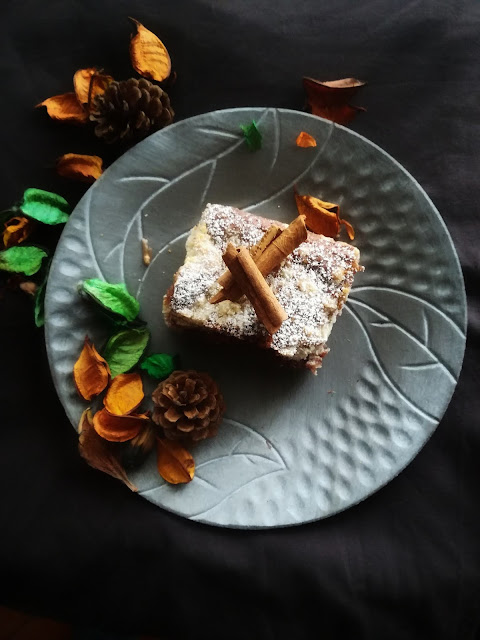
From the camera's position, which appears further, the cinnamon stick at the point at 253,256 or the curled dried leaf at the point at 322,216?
the curled dried leaf at the point at 322,216

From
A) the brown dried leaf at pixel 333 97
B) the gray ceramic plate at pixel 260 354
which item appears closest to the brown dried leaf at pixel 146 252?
the gray ceramic plate at pixel 260 354

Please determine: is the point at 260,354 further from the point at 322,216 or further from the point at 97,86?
the point at 97,86

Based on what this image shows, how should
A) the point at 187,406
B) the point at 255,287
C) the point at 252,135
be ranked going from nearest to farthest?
1. the point at 255,287
2. the point at 187,406
3. the point at 252,135

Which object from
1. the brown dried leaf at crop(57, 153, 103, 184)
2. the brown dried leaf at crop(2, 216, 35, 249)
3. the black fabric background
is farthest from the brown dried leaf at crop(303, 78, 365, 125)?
the brown dried leaf at crop(2, 216, 35, 249)

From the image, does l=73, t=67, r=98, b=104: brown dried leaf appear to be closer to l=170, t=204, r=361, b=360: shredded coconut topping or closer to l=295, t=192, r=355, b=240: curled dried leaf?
l=170, t=204, r=361, b=360: shredded coconut topping

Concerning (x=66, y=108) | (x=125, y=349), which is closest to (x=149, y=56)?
(x=66, y=108)

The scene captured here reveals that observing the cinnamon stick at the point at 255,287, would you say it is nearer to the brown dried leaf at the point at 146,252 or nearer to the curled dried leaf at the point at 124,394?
the brown dried leaf at the point at 146,252

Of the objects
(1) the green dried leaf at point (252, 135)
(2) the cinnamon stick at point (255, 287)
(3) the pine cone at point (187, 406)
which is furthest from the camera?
(1) the green dried leaf at point (252, 135)
